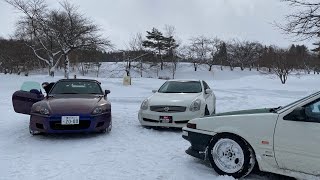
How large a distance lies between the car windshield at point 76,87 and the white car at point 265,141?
4.24 meters

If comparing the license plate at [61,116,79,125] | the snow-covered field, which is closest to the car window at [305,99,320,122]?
the snow-covered field

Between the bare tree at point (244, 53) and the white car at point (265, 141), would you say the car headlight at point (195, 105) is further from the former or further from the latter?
the bare tree at point (244, 53)

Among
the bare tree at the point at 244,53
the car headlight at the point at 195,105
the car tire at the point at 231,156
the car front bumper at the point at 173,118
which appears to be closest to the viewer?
the car tire at the point at 231,156

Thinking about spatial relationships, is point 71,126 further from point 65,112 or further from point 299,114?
point 299,114

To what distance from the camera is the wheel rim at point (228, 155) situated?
4.55m

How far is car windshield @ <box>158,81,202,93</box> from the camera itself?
31.2 ft

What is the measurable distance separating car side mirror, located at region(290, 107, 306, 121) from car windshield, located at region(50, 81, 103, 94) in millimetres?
5642

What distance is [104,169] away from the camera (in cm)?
507

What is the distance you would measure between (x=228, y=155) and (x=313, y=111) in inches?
49.2

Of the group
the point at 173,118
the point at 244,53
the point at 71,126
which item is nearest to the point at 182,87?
the point at 173,118

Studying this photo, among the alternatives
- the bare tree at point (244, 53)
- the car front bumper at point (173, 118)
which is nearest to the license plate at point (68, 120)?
the car front bumper at point (173, 118)

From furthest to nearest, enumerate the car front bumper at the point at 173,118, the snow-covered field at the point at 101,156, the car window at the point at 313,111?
the car front bumper at the point at 173,118 < the snow-covered field at the point at 101,156 < the car window at the point at 313,111

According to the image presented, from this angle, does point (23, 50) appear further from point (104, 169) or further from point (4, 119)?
point (104, 169)

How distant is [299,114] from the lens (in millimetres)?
4000
